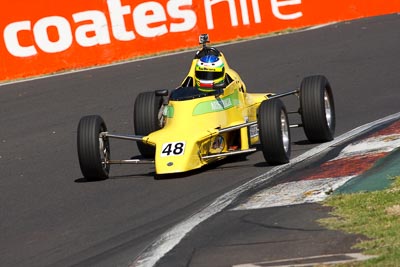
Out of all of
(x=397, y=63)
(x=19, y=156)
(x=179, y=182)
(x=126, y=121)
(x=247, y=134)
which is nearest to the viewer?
(x=179, y=182)

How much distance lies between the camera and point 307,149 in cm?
1208

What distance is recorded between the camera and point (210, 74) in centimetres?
1207

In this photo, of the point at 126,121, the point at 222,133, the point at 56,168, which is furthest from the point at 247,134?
the point at 126,121

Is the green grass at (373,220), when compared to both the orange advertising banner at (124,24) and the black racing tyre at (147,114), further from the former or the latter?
the orange advertising banner at (124,24)

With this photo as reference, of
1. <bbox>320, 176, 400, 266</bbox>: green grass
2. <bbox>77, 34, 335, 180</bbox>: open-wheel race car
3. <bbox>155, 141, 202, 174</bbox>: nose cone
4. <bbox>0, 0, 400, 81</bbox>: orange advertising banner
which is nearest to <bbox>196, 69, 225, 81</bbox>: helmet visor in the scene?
<bbox>77, 34, 335, 180</bbox>: open-wheel race car

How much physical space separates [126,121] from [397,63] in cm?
512

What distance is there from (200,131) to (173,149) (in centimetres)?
44

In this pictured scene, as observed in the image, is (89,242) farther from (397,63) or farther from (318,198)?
(397,63)

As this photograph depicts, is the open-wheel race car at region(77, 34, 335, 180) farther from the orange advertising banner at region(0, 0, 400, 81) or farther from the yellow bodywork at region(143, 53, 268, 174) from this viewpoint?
the orange advertising banner at region(0, 0, 400, 81)

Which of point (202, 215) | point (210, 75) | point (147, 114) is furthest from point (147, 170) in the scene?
point (202, 215)

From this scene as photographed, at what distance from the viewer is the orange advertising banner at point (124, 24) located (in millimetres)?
20859

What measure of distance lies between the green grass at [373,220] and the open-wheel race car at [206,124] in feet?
8.02

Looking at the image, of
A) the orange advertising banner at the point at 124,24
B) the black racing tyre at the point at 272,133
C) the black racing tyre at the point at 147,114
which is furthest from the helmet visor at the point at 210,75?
the orange advertising banner at the point at 124,24

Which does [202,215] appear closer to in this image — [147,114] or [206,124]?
[206,124]
